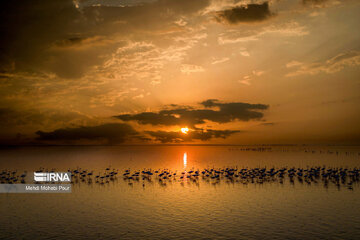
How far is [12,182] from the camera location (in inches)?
2485

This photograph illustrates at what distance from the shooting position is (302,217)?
34.5 metres

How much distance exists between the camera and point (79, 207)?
41.2 m

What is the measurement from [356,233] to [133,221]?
2472 cm

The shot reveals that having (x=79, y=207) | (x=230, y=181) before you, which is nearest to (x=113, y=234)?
(x=79, y=207)

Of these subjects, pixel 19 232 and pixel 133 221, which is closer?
pixel 19 232

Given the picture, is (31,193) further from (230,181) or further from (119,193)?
(230,181)

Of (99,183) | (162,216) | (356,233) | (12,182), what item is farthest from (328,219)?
(12,182)

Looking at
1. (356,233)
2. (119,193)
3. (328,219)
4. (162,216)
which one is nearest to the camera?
(356,233)

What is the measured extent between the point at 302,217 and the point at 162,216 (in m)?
17.8

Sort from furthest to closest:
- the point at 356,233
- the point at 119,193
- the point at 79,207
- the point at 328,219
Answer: the point at 119,193 → the point at 79,207 → the point at 328,219 → the point at 356,233

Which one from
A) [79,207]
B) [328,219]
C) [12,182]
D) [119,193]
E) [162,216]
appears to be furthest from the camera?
[12,182]

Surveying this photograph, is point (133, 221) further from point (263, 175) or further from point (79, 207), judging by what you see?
point (263, 175)

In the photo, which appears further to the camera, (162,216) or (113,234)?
(162,216)

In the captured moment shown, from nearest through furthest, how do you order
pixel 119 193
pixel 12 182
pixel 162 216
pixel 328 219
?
pixel 328 219 < pixel 162 216 < pixel 119 193 < pixel 12 182
